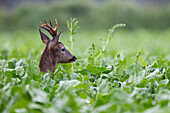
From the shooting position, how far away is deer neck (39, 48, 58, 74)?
129 inches

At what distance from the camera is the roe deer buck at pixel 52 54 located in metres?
3.28

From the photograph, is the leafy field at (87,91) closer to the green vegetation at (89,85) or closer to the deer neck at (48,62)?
the green vegetation at (89,85)

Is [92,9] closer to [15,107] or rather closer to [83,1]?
[83,1]

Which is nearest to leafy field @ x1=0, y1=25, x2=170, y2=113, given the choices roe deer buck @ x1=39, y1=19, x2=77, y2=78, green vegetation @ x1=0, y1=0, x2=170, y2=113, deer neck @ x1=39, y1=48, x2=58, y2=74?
green vegetation @ x1=0, y1=0, x2=170, y2=113

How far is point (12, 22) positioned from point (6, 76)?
27849 mm

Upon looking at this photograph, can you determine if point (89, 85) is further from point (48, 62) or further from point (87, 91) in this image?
point (48, 62)

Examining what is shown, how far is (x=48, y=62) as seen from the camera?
328 centimetres

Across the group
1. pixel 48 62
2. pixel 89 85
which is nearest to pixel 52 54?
pixel 48 62

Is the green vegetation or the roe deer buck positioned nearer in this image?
the green vegetation

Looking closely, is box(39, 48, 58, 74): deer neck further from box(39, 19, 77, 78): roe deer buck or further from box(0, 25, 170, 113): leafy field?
box(0, 25, 170, 113): leafy field

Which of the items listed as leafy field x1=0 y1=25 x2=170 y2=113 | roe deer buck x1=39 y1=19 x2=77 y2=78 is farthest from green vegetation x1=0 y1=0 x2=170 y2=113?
roe deer buck x1=39 y1=19 x2=77 y2=78

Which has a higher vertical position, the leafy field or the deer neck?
the deer neck

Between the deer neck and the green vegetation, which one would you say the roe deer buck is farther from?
the green vegetation

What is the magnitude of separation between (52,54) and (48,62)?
0.14 m
